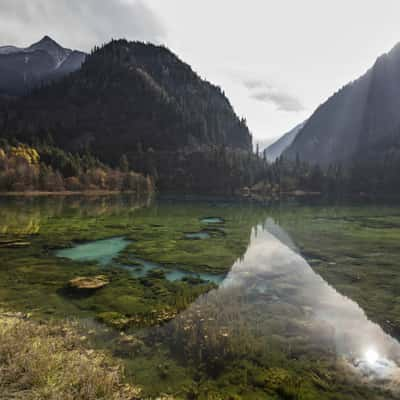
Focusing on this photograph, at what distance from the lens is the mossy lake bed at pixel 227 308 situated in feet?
29.2

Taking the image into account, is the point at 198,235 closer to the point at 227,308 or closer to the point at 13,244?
the point at 13,244

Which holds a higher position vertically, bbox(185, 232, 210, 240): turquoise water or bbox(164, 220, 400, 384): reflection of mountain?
bbox(164, 220, 400, 384): reflection of mountain

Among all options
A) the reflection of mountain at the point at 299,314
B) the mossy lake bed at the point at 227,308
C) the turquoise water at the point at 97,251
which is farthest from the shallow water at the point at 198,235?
the reflection of mountain at the point at 299,314

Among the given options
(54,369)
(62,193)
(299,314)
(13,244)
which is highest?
(62,193)

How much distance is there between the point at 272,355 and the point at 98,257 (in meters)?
18.2

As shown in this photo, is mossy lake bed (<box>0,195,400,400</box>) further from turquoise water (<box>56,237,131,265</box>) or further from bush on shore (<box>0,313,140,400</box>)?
bush on shore (<box>0,313,140,400</box>)

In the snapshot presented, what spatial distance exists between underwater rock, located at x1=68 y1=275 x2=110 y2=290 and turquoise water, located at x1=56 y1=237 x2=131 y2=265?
463cm

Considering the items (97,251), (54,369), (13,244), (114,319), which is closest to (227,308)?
(114,319)

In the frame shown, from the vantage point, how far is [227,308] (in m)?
14.1

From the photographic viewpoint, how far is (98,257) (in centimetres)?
2427

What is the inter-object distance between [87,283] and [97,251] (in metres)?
9.99

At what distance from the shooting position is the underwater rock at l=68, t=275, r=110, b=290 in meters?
16.4

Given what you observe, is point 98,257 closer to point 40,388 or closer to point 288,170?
point 40,388

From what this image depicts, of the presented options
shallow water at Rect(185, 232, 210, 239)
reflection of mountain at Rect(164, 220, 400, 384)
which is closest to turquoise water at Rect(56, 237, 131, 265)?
shallow water at Rect(185, 232, 210, 239)
